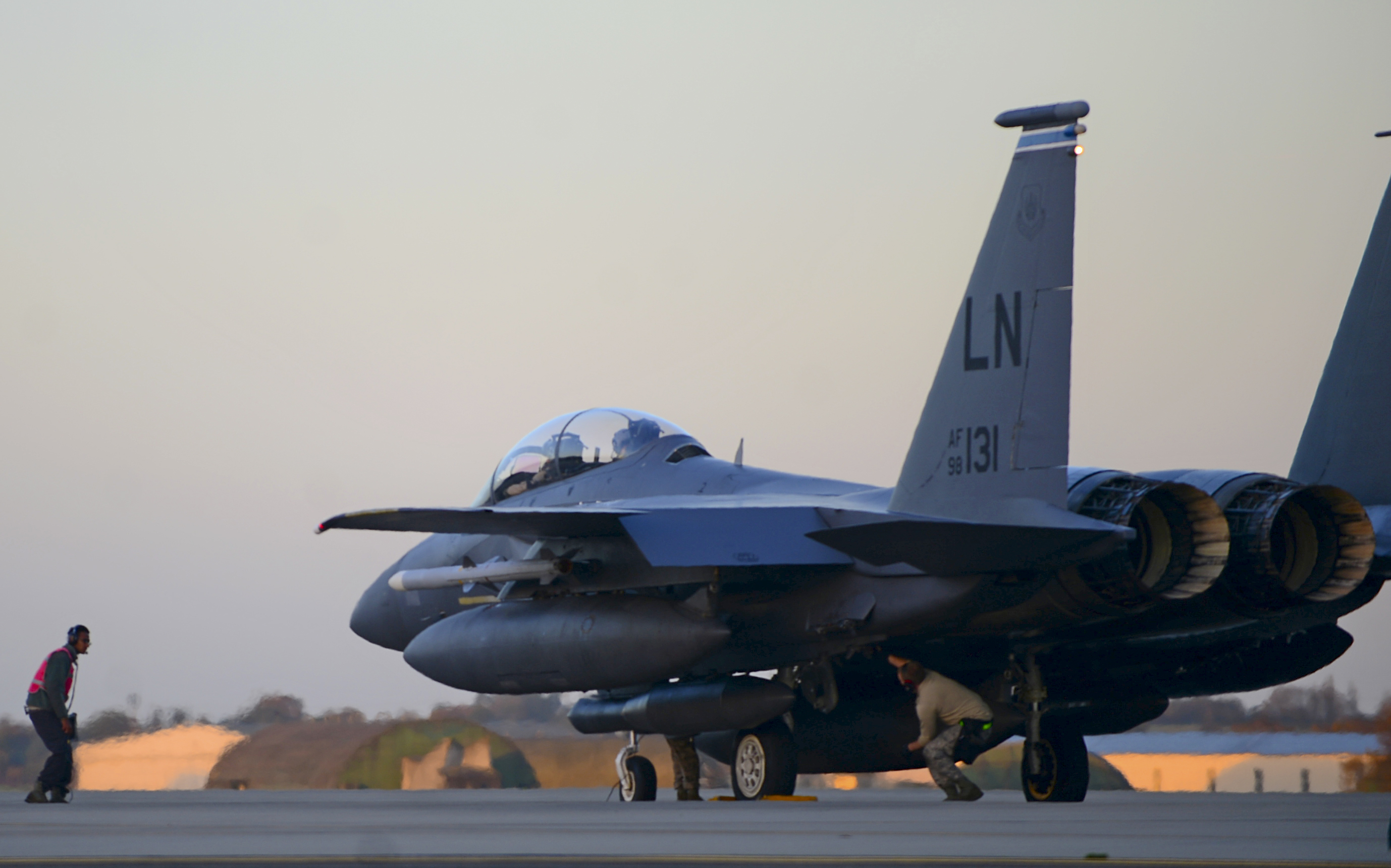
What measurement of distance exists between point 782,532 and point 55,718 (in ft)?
21.4

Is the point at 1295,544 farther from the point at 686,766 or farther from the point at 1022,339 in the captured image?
the point at 686,766

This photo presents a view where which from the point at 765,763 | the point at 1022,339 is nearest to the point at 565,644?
the point at 765,763

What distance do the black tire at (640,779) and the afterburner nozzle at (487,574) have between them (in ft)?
6.43

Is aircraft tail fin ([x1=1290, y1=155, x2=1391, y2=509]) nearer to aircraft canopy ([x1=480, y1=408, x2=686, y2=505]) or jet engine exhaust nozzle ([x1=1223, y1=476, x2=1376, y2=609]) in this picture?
jet engine exhaust nozzle ([x1=1223, y1=476, x2=1376, y2=609])

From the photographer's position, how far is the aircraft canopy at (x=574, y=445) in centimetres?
1549

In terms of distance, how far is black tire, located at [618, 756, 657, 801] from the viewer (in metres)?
14.7

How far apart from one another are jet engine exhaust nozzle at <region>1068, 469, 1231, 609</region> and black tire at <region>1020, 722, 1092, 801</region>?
2.36 meters

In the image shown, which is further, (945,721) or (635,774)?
(635,774)

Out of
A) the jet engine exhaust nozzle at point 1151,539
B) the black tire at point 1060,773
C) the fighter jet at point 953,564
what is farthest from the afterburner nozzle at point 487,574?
→ the jet engine exhaust nozzle at point 1151,539

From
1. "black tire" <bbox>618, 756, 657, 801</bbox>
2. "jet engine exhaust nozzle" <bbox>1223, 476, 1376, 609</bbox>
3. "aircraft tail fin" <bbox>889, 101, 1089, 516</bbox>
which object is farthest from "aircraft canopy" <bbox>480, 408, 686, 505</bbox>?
"jet engine exhaust nozzle" <bbox>1223, 476, 1376, 609</bbox>

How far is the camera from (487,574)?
46.6 feet

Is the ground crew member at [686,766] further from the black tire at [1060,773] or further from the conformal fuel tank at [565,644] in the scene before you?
the black tire at [1060,773]

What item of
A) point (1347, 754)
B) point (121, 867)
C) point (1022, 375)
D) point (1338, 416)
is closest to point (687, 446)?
point (1022, 375)

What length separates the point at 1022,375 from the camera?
11461mm
